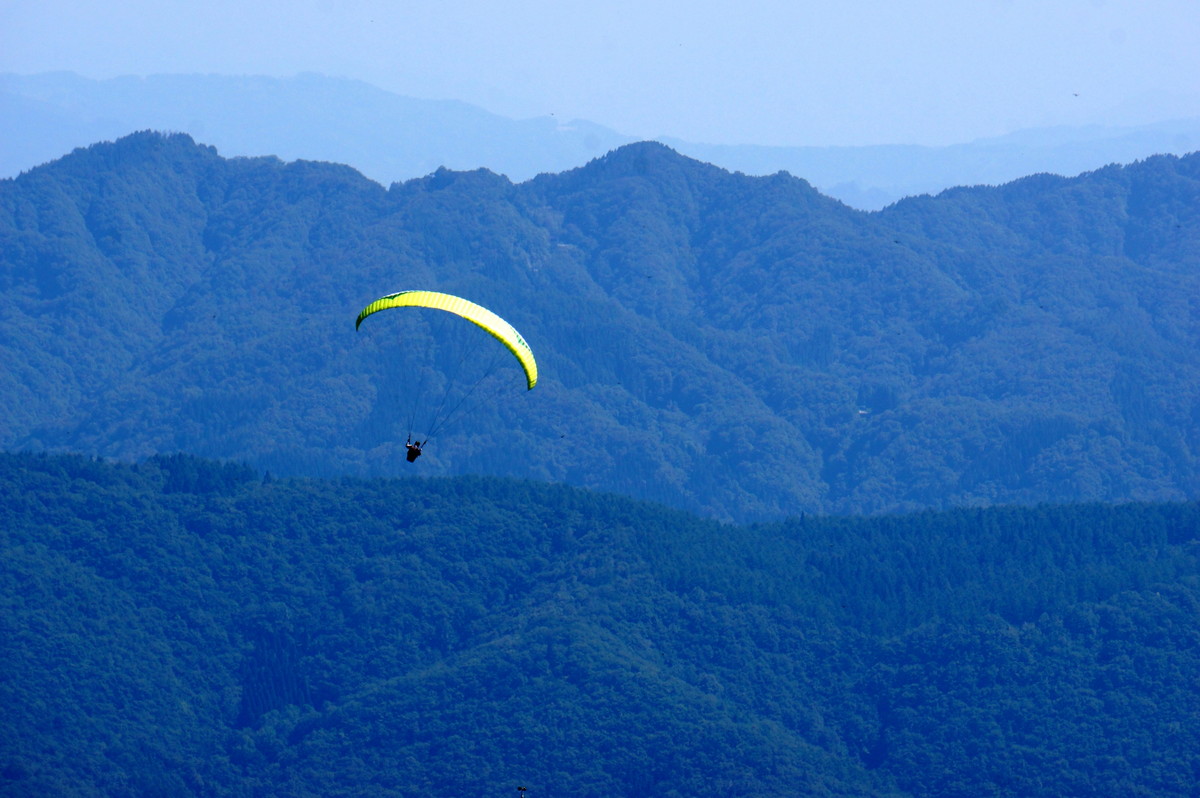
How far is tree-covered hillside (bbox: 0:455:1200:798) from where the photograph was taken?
127m

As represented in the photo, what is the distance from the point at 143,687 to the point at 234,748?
8.59m

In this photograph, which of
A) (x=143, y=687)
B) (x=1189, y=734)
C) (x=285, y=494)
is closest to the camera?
(x=1189, y=734)

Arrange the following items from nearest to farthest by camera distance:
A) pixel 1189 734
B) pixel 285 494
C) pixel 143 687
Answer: pixel 1189 734 → pixel 143 687 → pixel 285 494

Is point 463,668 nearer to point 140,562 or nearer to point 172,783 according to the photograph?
point 172,783

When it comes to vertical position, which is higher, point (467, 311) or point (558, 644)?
point (467, 311)

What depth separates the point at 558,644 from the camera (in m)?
137

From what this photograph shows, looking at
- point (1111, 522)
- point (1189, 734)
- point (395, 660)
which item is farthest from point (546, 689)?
point (1111, 522)

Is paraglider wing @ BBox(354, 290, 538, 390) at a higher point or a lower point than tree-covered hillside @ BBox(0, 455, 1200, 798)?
higher

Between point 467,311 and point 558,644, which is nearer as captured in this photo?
point 467,311

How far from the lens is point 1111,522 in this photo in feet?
537

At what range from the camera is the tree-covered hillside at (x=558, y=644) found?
417 feet

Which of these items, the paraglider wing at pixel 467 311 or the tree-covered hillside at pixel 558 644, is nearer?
the paraglider wing at pixel 467 311

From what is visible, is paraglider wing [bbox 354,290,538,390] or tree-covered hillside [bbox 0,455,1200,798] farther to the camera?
tree-covered hillside [bbox 0,455,1200,798]

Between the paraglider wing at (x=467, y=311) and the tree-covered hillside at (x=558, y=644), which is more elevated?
the paraglider wing at (x=467, y=311)
